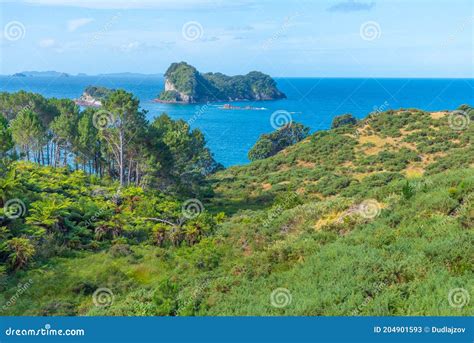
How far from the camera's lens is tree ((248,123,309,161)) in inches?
3396

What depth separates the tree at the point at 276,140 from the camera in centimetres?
8625

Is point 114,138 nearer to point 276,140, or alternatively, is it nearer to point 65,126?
point 65,126

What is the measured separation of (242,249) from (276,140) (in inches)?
2825

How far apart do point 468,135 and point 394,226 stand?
38.7 m

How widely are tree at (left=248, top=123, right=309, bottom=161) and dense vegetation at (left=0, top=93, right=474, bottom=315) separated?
4283cm

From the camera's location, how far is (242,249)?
843 inches

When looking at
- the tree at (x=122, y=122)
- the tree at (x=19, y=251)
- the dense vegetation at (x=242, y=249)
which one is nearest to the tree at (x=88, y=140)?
the tree at (x=122, y=122)

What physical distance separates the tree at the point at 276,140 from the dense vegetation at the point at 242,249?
42.8 m

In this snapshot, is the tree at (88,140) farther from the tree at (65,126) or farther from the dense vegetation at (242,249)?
the dense vegetation at (242,249)

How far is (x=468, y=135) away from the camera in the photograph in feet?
163

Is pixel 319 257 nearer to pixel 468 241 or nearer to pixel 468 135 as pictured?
pixel 468 241

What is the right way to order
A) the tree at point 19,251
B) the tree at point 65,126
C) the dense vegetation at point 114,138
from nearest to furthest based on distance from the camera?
the tree at point 19,251
the dense vegetation at point 114,138
the tree at point 65,126

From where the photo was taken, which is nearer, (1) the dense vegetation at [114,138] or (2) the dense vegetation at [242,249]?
(2) the dense vegetation at [242,249]

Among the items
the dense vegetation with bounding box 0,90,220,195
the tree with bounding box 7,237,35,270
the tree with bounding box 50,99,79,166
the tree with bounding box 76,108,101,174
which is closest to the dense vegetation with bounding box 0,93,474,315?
the tree with bounding box 7,237,35,270
